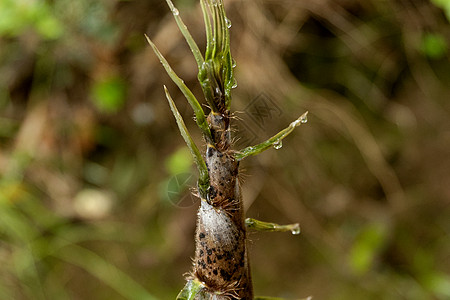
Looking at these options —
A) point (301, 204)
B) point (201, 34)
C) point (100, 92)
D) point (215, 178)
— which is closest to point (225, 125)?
point (215, 178)

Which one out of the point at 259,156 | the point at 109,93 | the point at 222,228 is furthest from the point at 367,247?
the point at 222,228

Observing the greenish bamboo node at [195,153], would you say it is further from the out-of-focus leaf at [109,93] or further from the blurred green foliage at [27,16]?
the out-of-focus leaf at [109,93]

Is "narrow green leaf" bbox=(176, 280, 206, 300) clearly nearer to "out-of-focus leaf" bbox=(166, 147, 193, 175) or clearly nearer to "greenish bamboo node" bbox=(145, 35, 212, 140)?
"greenish bamboo node" bbox=(145, 35, 212, 140)

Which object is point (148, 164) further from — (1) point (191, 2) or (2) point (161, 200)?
(1) point (191, 2)

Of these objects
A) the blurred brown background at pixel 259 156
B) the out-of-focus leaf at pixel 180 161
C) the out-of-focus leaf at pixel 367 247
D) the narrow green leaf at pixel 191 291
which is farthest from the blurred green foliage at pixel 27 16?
the narrow green leaf at pixel 191 291

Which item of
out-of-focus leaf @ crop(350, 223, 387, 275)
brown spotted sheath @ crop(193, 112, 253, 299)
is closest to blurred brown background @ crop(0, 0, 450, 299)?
out-of-focus leaf @ crop(350, 223, 387, 275)

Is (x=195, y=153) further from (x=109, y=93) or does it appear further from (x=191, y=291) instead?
(x=109, y=93)
